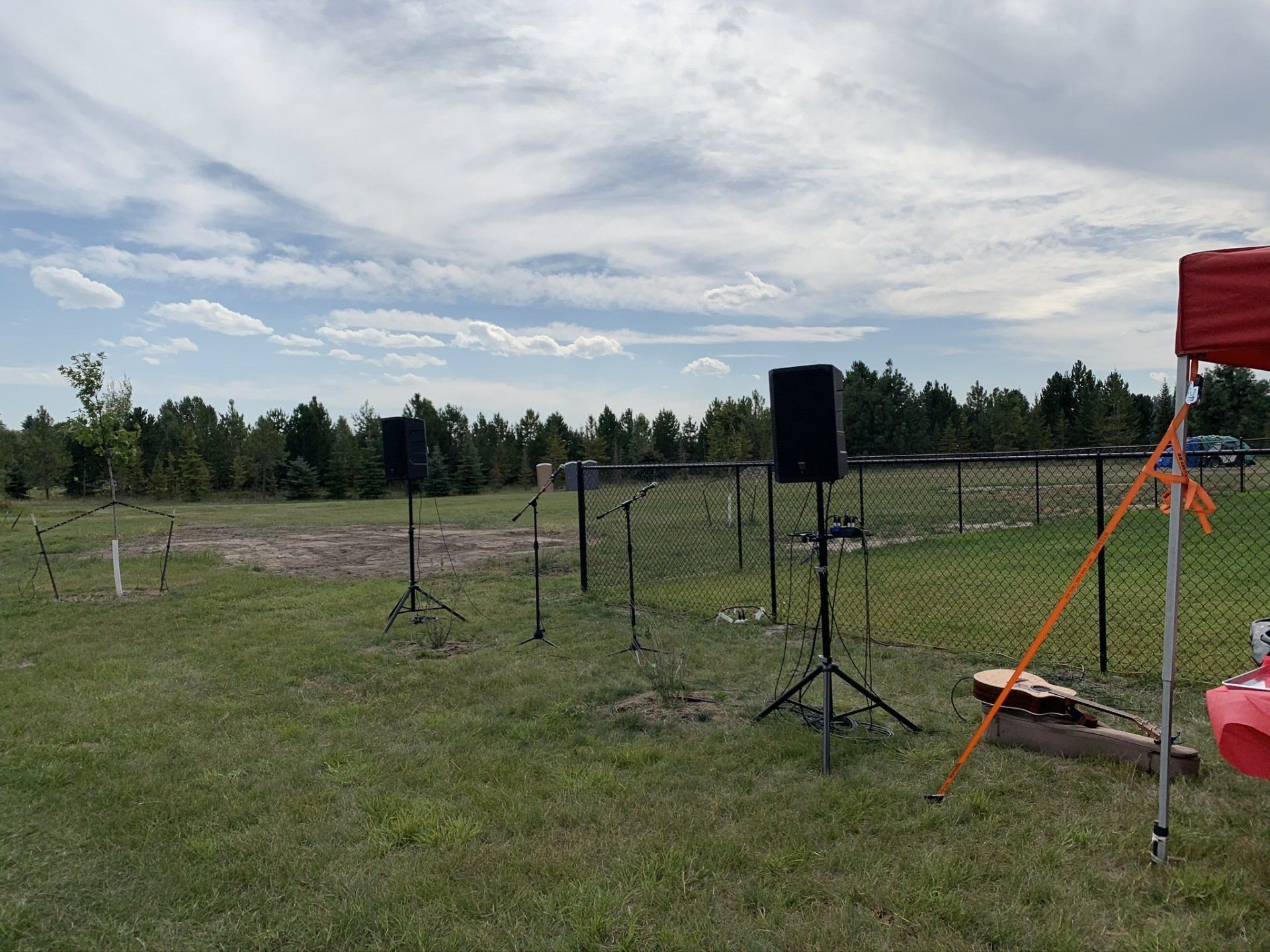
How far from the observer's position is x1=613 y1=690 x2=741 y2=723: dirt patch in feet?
16.2

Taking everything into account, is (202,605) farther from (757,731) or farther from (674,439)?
(674,439)

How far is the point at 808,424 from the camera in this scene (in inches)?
173

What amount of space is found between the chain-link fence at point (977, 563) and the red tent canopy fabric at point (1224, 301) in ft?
3.04

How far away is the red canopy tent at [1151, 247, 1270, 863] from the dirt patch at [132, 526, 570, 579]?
10407 millimetres

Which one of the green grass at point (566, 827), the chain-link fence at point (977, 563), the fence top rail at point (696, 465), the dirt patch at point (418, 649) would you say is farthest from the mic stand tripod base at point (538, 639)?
the chain-link fence at point (977, 563)

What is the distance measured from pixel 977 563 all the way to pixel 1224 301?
882 centimetres

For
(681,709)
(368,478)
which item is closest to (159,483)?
(368,478)

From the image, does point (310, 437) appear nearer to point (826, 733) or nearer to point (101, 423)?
point (101, 423)

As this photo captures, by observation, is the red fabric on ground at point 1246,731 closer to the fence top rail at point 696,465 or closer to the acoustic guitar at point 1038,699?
the acoustic guitar at point 1038,699

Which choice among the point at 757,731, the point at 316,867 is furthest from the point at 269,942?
the point at 757,731

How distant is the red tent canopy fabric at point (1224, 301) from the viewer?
2.79 metres

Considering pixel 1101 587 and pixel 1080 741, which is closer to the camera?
pixel 1080 741

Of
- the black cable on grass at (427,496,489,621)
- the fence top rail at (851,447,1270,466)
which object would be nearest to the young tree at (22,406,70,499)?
the black cable on grass at (427,496,489,621)

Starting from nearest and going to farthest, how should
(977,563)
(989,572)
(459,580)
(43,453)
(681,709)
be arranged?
1. (681,709)
2. (989,572)
3. (977,563)
4. (459,580)
5. (43,453)
